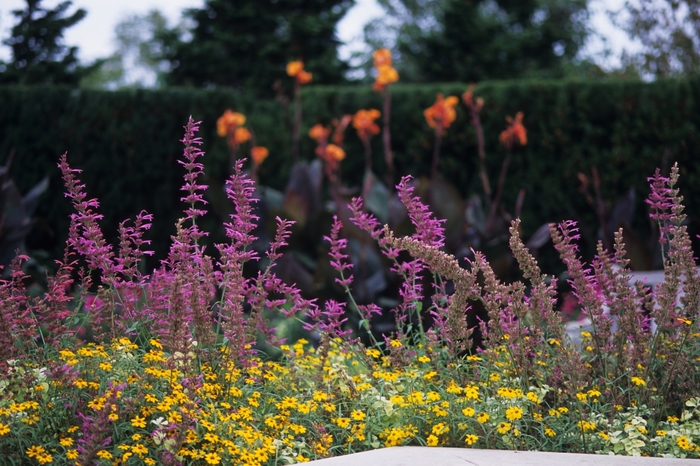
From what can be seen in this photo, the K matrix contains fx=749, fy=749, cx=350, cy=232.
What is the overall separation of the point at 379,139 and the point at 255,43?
25.1 feet

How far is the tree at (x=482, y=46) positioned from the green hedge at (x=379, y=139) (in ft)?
26.0

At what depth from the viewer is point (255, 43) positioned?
15.0 meters

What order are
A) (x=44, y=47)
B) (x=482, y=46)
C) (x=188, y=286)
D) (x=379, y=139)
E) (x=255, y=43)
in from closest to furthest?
(x=188, y=286) < (x=379, y=139) < (x=44, y=47) < (x=255, y=43) < (x=482, y=46)

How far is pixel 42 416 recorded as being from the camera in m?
2.32

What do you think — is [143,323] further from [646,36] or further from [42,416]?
[646,36]

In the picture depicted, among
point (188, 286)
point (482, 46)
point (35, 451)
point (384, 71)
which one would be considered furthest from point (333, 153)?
point (482, 46)

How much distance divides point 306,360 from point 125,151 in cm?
584

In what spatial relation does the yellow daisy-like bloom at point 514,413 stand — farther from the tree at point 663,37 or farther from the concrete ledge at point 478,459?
the tree at point 663,37

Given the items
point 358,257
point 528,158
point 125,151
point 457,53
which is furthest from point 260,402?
point 457,53

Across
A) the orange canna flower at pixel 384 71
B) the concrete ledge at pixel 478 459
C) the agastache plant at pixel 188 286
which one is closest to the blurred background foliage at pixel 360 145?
the orange canna flower at pixel 384 71

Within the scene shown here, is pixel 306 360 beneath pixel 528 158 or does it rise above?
beneath

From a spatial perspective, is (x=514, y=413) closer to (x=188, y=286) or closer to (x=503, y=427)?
(x=503, y=427)

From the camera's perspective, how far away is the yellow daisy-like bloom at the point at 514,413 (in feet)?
7.22

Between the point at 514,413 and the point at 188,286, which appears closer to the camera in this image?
the point at 514,413
